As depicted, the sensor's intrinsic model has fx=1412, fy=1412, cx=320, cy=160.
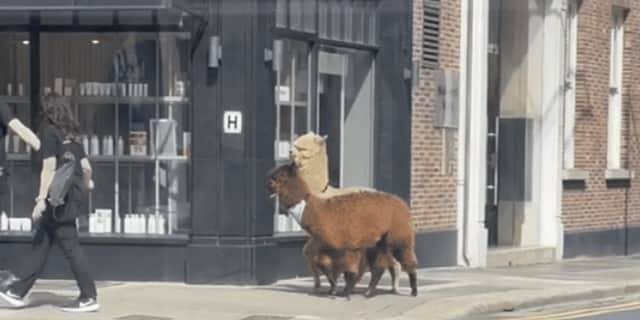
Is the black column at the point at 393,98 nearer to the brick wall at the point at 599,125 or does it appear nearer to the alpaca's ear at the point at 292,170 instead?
the alpaca's ear at the point at 292,170

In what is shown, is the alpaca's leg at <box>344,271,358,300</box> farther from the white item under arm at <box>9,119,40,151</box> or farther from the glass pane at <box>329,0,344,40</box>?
the glass pane at <box>329,0,344,40</box>

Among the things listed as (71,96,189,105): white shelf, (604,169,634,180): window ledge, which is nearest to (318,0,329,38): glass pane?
(71,96,189,105): white shelf

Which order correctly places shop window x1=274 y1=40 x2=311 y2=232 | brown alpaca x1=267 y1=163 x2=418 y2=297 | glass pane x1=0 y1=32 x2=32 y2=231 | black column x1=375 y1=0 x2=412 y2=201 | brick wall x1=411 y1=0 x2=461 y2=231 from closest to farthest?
brown alpaca x1=267 y1=163 x2=418 y2=297, glass pane x1=0 y1=32 x2=32 y2=231, shop window x1=274 y1=40 x2=311 y2=232, black column x1=375 y1=0 x2=412 y2=201, brick wall x1=411 y1=0 x2=461 y2=231

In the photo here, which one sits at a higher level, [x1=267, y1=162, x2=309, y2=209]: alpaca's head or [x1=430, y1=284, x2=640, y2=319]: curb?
[x1=267, y1=162, x2=309, y2=209]: alpaca's head

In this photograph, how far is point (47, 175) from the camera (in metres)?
12.5

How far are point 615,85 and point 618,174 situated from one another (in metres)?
1.45

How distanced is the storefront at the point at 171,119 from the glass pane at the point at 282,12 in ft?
0.08

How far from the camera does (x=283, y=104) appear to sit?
52.6 ft

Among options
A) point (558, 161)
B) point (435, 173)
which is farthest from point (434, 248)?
point (558, 161)

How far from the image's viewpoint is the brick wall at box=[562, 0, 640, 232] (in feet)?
70.8

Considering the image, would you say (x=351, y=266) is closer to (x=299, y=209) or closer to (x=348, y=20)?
(x=299, y=209)

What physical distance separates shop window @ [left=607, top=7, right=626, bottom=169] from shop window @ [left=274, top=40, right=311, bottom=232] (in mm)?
7806

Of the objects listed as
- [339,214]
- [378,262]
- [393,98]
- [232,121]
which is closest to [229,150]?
[232,121]

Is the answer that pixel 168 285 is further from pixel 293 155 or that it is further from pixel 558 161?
pixel 558 161
